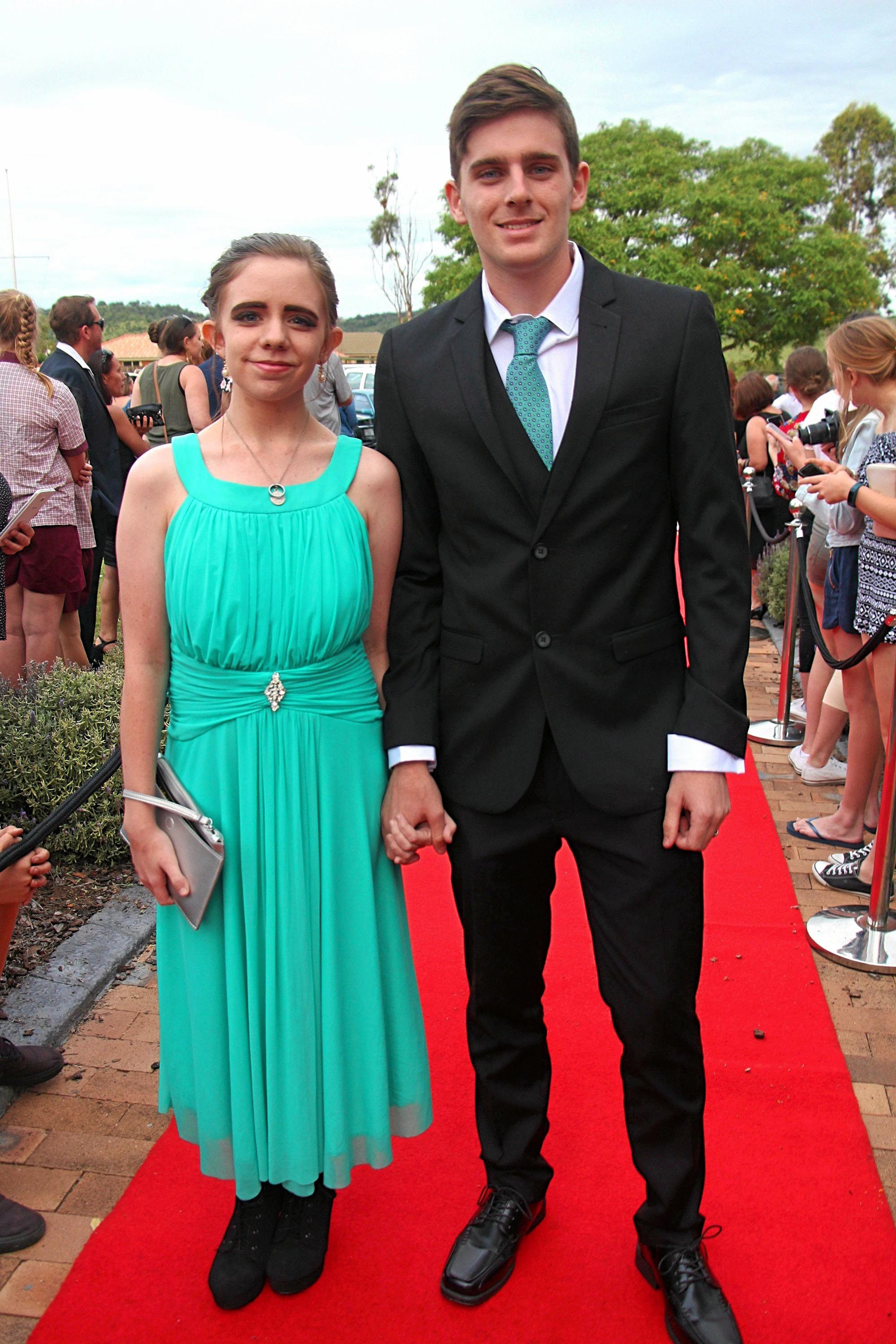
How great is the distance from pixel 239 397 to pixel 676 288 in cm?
89

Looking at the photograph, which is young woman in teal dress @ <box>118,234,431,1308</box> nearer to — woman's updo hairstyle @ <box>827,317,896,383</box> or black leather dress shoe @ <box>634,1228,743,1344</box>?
black leather dress shoe @ <box>634,1228,743,1344</box>

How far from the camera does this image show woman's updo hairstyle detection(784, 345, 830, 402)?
7691 mm

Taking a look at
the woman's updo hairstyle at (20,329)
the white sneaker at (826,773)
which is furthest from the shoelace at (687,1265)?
the woman's updo hairstyle at (20,329)

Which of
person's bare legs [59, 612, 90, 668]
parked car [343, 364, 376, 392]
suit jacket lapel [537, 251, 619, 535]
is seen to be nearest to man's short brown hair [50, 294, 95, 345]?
person's bare legs [59, 612, 90, 668]

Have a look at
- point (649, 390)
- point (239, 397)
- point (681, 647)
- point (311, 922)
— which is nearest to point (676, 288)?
point (649, 390)

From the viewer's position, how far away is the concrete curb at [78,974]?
3395 millimetres

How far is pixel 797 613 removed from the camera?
7254mm

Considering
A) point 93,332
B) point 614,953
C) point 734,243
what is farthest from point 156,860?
point 734,243

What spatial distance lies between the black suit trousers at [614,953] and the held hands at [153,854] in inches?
22.7

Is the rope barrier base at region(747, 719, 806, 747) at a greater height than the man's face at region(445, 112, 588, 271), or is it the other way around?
the man's face at region(445, 112, 588, 271)

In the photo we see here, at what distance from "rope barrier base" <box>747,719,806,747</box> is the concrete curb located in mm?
3640

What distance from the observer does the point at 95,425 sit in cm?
659

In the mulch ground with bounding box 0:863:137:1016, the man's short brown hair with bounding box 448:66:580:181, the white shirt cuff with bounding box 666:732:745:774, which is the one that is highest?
the man's short brown hair with bounding box 448:66:580:181

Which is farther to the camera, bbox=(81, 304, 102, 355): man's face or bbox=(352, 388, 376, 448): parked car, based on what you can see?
bbox=(352, 388, 376, 448): parked car
